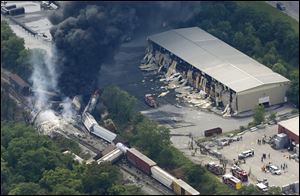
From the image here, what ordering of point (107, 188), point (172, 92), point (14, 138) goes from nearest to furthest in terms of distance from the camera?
point (107, 188), point (14, 138), point (172, 92)

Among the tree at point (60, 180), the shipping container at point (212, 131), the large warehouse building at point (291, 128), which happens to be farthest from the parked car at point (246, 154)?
the tree at point (60, 180)

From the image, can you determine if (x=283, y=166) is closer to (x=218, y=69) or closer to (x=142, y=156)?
(x=142, y=156)

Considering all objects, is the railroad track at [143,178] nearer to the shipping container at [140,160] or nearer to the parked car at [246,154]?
the shipping container at [140,160]

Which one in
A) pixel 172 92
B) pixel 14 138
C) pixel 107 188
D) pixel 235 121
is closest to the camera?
pixel 107 188

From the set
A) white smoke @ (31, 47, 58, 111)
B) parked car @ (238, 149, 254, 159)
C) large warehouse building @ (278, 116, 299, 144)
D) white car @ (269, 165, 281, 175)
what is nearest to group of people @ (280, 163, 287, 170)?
white car @ (269, 165, 281, 175)

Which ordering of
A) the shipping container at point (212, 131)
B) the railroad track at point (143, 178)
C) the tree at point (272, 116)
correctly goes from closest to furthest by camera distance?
the railroad track at point (143, 178) < the shipping container at point (212, 131) < the tree at point (272, 116)

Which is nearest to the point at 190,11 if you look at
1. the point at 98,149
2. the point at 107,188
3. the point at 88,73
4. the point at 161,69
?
the point at 161,69

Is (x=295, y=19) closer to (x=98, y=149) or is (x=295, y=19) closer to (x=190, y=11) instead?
(x=190, y=11)
